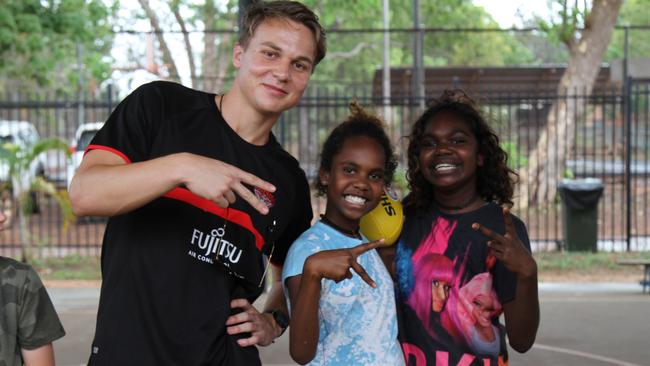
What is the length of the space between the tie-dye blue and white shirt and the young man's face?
52 centimetres

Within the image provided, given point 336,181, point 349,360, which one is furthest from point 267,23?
point 349,360

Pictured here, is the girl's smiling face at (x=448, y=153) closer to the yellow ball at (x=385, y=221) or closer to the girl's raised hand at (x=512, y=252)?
the yellow ball at (x=385, y=221)

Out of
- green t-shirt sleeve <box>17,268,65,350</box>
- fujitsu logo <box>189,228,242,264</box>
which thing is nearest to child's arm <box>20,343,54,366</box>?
green t-shirt sleeve <box>17,268,65,350</box>

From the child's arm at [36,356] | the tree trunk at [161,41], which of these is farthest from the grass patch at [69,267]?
the child's arm at [36,356]

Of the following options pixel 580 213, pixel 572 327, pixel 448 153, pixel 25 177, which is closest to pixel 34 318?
pixel 448 153

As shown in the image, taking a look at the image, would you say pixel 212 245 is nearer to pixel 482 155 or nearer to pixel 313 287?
pixel 313 287

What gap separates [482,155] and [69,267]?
1029 centimetres

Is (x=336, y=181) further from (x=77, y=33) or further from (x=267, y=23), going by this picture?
(x=77, y=33)

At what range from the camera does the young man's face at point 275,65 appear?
2.69 meters

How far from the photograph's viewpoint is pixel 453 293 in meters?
3.03

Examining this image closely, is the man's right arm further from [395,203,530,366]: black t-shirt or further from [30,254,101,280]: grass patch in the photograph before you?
[30,254,101,280]: grass patch

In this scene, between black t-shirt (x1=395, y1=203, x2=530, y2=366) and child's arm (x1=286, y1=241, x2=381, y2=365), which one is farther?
black t-shirt (x1=395, y1=203, x2=530, y2=366)

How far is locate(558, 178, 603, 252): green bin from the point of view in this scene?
487 inches

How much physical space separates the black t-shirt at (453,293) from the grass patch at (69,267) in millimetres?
9170
